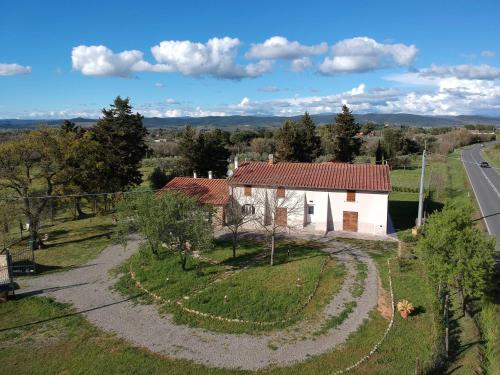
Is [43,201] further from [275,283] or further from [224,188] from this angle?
[275,283]

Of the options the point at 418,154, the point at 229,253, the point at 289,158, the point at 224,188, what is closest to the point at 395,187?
the point at 289,158

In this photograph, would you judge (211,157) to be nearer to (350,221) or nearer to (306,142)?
(306,142)

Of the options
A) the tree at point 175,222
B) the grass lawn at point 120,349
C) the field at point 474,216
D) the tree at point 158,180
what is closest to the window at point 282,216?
the field at point 474,216

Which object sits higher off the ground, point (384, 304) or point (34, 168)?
point (34, 168)

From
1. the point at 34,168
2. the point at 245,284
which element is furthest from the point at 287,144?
the point at 245,284

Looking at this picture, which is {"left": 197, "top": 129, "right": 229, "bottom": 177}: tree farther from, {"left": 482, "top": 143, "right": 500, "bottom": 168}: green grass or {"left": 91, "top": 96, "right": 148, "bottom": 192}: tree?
{"left": 482, "top": 143, "right": 500, "bottom": 168}: green grass
